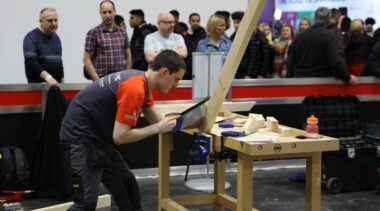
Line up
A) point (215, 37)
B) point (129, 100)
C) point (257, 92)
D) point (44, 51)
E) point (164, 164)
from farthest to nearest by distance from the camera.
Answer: point (257, 92) → point (215, 37) → point (44, 51) → point (164, 164) → point (129, 100)

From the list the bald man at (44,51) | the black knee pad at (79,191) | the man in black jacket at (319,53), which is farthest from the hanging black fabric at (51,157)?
the man in black jacket at (319,53)

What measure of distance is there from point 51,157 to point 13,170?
318 millimetres

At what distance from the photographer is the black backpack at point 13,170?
210 inches

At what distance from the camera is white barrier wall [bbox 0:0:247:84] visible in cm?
908

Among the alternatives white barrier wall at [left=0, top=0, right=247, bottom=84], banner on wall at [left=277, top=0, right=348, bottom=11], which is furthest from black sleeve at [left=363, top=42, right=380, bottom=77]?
banner on wall at [left=277, top=0, right=348, bottom=11]

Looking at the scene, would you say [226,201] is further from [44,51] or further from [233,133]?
[44,51]

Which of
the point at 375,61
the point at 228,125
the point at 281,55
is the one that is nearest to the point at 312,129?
the point at 228,125

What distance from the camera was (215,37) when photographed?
6.31 m

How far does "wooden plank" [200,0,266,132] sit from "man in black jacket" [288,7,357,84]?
8.68ft

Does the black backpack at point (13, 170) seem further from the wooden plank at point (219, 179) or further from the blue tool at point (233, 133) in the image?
the blue tool at point (233, 133)

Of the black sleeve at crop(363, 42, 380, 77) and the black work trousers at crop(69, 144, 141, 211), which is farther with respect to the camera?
the black sleeve at crop(363, 42, 380, 77)

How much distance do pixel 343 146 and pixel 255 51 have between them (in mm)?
1629

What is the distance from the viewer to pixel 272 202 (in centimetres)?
535

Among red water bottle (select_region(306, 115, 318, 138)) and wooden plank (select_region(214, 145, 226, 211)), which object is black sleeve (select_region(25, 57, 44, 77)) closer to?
wooden plank (select_region(214, 145, 226, 211))
